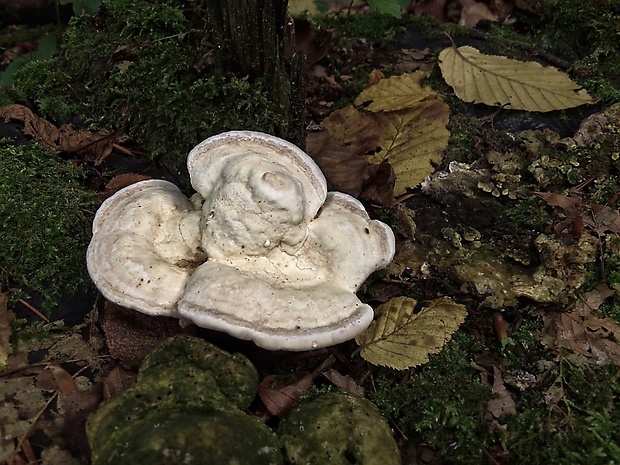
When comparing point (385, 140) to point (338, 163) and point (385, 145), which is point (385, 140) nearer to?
point (385, 145)

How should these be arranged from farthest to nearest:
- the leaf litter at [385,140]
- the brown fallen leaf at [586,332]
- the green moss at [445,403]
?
the leaf litter at [385,140] < the brown fallen leaf at [586,332] < the green moss at [445,403]

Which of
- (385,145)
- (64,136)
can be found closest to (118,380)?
(64,136)

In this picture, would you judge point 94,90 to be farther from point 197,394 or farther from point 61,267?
→ point 197,394

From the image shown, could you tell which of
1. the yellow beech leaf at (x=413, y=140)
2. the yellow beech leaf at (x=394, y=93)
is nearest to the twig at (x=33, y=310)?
the yellow beech leaf at (x=413, y=140)

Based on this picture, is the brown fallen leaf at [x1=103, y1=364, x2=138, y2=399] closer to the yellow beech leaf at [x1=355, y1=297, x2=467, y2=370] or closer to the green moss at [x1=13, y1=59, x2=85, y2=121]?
the yellow beech leaf at [x1=355, y1=297, x2=467, y2=370]

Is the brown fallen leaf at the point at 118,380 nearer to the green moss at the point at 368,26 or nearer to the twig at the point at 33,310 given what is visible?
the twig at the point at 33,310

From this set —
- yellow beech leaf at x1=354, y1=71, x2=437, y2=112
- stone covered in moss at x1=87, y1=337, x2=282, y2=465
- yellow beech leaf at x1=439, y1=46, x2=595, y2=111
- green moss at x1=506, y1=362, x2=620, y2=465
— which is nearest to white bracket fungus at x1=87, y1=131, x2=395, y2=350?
stone covered in moss at x1=87, y1=337, x2=282, y2=465
